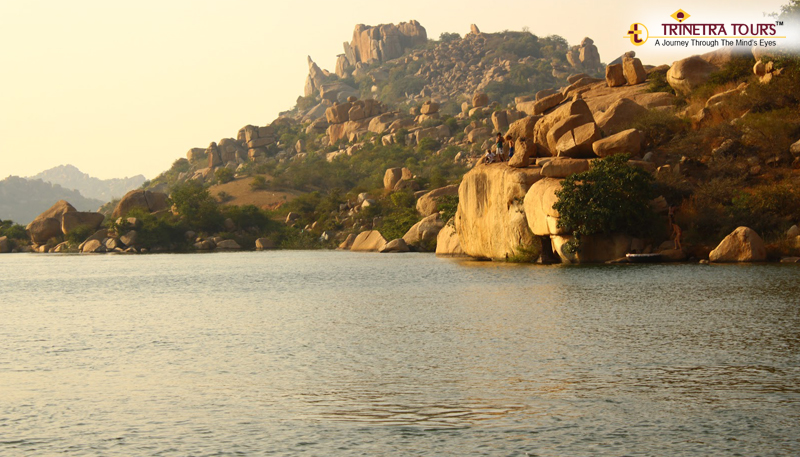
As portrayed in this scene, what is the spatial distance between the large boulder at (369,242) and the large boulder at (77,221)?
3108 cm

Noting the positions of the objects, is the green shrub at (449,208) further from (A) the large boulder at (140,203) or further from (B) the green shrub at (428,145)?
(B) the green shrub at (428,145)

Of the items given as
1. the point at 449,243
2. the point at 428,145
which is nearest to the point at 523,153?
the point at 449,243

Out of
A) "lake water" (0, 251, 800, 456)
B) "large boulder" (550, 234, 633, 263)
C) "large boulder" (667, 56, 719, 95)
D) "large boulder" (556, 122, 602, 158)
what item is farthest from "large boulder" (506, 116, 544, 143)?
"lake water" (0, 251, 800, 456)

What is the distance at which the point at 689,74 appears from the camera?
38.7 m

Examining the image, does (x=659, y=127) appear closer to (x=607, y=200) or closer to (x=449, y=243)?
(x=607, y=200)

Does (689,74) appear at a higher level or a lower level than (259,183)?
higher

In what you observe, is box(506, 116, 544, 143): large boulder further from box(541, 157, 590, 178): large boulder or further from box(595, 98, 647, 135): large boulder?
box(541, 157, 590, 178): large boulder

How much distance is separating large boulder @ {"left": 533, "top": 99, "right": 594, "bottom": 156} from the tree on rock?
3.69 meters

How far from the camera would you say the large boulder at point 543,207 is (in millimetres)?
29188

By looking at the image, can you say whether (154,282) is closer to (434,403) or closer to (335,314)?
(335,314)

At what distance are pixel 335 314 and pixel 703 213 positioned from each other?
55.6 ft

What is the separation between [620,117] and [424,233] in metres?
16.5

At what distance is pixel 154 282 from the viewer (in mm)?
29781

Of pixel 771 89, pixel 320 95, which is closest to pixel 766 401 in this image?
pixel 771 89
